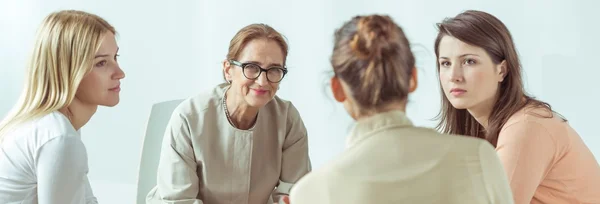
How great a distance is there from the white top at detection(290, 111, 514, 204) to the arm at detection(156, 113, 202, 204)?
1.23 metres

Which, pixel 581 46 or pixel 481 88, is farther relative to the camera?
pixel 581 46

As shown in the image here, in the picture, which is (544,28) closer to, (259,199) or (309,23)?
(309,23)

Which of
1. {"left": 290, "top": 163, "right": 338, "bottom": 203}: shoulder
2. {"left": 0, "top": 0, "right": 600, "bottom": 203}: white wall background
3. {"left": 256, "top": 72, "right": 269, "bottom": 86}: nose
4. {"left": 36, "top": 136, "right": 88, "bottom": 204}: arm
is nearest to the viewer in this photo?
{"left": 290, "top": 163, "right": 338, "bottom": 203}: shoulder

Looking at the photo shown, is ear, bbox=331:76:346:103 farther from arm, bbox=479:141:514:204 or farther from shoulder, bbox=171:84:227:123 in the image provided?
shoulder, bbox=171:84:227:123

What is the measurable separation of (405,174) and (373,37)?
0.22m

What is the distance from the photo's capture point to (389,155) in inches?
55.9

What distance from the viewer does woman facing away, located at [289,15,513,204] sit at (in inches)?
55.8

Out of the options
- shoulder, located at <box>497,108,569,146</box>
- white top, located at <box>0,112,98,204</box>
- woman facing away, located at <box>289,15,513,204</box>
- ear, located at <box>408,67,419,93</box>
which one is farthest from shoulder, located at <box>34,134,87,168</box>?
shoulder, located at <box>497,108,569,146</box>

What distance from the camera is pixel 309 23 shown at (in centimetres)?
433

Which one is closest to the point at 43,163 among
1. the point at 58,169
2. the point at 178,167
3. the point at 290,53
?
the point at 58,169

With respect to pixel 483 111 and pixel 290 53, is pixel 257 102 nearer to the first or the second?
pixel 483 111

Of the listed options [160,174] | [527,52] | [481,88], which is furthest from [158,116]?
[527,52]

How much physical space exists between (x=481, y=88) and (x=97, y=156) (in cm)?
307

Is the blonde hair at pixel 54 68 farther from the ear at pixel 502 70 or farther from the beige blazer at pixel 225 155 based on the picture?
the ear at pixel 502 70
